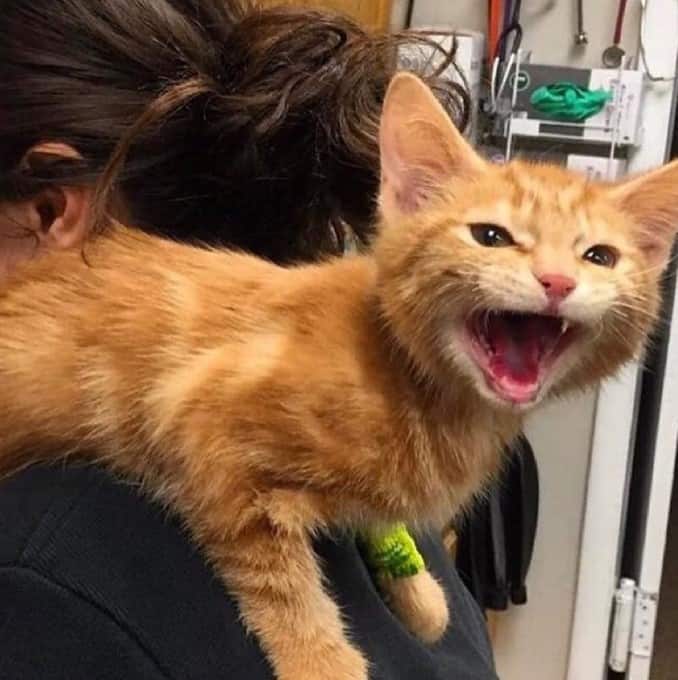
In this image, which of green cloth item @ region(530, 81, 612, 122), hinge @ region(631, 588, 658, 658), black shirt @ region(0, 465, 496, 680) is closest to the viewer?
black shirt @ region(0, 465, 496, 680)

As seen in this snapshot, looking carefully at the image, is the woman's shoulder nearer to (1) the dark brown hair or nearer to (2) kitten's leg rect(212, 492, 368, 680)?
(2) kitten's leg rect(212, 492, 368, 680)

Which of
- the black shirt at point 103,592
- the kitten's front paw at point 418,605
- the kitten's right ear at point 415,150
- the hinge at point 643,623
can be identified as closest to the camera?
the black shirt at point 103,592

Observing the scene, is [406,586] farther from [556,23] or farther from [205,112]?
[556,23]

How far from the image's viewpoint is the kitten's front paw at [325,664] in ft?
2.58

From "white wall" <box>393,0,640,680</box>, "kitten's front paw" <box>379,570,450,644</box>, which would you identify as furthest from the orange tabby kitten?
"white wall" <box>393,0,640,680</box>

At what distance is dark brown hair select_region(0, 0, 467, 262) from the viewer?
3.12ft

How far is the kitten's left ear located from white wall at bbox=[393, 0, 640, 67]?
134cm

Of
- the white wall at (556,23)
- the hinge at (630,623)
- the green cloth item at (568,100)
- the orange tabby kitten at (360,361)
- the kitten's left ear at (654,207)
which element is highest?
the white wall at (556,23)

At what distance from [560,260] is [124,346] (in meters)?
0.34

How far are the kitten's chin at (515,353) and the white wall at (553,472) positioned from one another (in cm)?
127

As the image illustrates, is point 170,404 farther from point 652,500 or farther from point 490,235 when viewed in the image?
point 652,500

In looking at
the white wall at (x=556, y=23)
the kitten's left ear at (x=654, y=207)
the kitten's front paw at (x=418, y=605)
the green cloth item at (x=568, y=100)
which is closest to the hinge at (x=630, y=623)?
the green cloth item at (x=568, y=100)

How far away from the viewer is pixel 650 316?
84 centimetres

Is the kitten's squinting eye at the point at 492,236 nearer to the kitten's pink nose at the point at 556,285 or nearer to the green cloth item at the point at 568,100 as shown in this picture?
the kitten's pink nose at the point at 556,285
